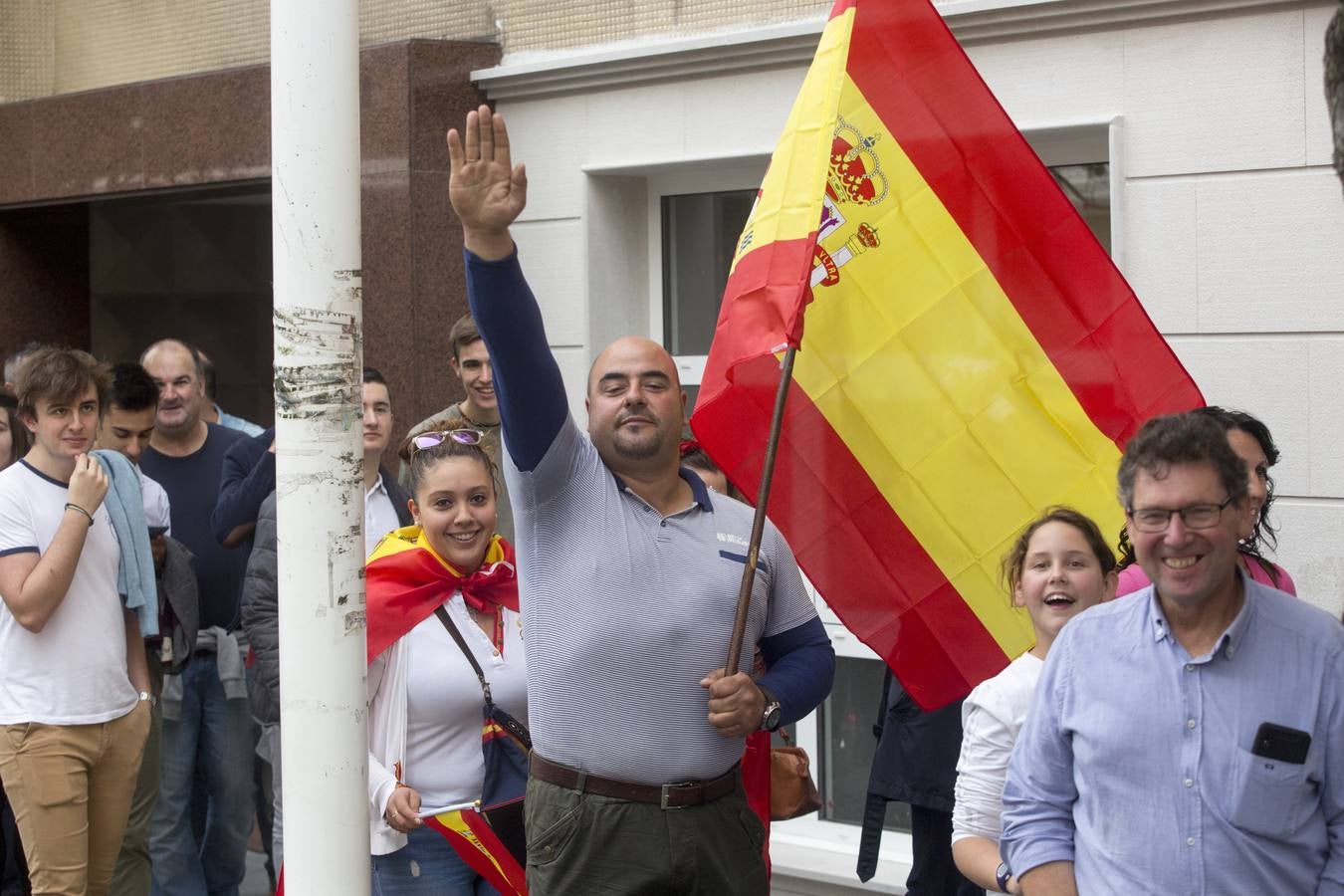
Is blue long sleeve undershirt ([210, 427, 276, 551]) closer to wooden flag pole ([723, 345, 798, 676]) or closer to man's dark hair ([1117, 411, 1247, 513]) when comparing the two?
wooden flag pole ([723, 345, 798, 676])

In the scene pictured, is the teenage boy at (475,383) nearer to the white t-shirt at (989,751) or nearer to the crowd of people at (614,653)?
the crowd of people at (614,653)

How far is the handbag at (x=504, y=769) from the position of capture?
4520 millimetres

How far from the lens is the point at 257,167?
25.3 ft

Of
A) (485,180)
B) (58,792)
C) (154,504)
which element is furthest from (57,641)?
(485,180)

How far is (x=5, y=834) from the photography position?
6.64 meters

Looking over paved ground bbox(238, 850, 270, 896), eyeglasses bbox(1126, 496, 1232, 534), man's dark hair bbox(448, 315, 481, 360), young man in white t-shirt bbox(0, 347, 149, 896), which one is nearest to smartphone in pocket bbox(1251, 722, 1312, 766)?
eyeglasses bbox(1126, 496, 1232, 534)

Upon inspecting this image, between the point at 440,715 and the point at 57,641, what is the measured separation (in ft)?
5.64

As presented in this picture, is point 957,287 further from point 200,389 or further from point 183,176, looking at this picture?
point 183,176

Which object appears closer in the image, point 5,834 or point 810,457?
point 810,457

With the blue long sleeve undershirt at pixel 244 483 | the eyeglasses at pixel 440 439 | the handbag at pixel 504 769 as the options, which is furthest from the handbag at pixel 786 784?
the blue long sleeve undershirt at pixel 244 483

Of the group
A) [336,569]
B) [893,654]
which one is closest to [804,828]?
[893,654]

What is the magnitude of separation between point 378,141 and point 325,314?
374cm

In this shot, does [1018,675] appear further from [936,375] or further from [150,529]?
[150,529]

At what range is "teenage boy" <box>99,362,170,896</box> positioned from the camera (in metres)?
6.11
